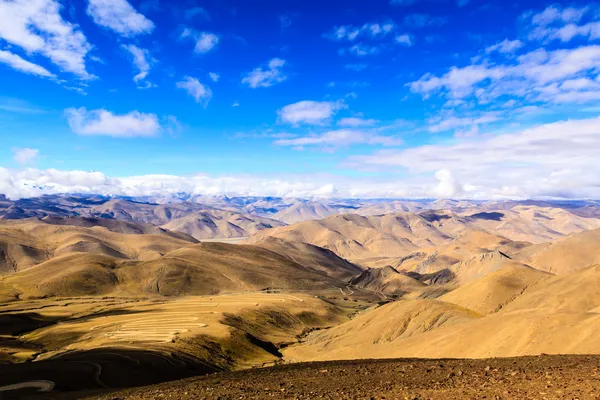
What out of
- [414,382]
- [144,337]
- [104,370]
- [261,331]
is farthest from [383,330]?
[414,382]

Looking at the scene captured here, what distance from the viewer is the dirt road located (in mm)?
18641

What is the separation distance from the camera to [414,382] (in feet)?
72.2

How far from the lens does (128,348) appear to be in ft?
202

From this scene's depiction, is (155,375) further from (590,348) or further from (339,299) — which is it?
(339,299)

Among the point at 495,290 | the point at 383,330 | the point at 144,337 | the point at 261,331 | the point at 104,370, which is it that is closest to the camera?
the point at 104,370

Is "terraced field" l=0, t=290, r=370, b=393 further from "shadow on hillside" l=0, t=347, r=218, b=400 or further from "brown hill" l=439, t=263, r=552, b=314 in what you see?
"brown hill" l=439, t=263, r=552, b=314

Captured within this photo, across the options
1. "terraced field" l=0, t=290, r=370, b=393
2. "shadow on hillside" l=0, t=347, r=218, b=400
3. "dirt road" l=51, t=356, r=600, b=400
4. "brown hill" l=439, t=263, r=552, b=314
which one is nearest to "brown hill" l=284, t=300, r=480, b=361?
"terraced field" l=0, t=290, r=370, b=393

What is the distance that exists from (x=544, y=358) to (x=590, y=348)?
1442 centimetres

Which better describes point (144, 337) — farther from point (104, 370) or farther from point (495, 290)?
point (495, 290)

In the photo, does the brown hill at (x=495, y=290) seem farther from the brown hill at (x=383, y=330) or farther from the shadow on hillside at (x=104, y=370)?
the shadow on hillside at (x=104, y=370)

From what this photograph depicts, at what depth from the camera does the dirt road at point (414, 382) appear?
18641mm

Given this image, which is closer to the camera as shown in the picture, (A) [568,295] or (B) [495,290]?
(A) [568,295]

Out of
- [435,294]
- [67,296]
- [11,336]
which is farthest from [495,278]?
[67,296]

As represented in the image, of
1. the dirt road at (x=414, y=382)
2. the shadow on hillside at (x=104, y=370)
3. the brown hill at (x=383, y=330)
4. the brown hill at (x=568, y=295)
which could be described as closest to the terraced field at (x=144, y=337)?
the shadow on hillside at (x=104, y=370)
